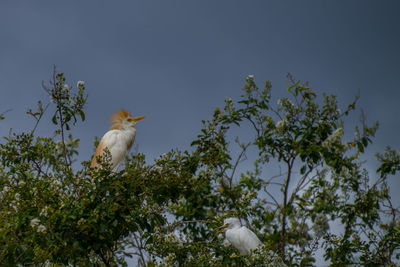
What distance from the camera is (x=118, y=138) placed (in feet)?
19.5

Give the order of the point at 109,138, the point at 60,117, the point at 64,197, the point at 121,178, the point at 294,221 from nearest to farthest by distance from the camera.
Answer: the point at 64,197 < the point at 121,178 < the point at 60,117 < the point at 109,138 < the point at 294,221

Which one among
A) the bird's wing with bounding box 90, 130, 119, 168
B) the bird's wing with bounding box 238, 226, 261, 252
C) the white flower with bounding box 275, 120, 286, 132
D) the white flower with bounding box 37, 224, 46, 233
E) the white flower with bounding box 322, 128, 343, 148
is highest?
the bird's wing with bounding box 90, 130, 119, 168

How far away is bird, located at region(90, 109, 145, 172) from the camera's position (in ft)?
18.9

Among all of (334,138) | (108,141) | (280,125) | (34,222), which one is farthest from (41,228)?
(334,138)

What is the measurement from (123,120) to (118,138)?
56 cm

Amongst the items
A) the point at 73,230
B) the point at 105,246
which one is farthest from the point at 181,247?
the point at 73,230

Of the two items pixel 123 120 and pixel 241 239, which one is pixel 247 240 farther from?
pixel 123 120

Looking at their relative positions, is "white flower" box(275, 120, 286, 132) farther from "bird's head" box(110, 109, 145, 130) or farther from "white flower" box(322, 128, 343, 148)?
"bird's head" box(110, 109, 145, 130)

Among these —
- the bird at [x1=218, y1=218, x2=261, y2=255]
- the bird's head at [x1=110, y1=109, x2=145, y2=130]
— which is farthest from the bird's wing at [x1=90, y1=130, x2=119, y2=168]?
the bird at [x1=218, y1=218, x2=261, y2=255]

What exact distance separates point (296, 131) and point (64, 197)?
114 inches

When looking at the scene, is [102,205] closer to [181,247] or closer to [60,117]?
[181,247]

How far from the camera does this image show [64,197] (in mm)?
3717

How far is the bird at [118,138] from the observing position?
5761 mm

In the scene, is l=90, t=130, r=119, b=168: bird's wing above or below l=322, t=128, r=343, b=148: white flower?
above
